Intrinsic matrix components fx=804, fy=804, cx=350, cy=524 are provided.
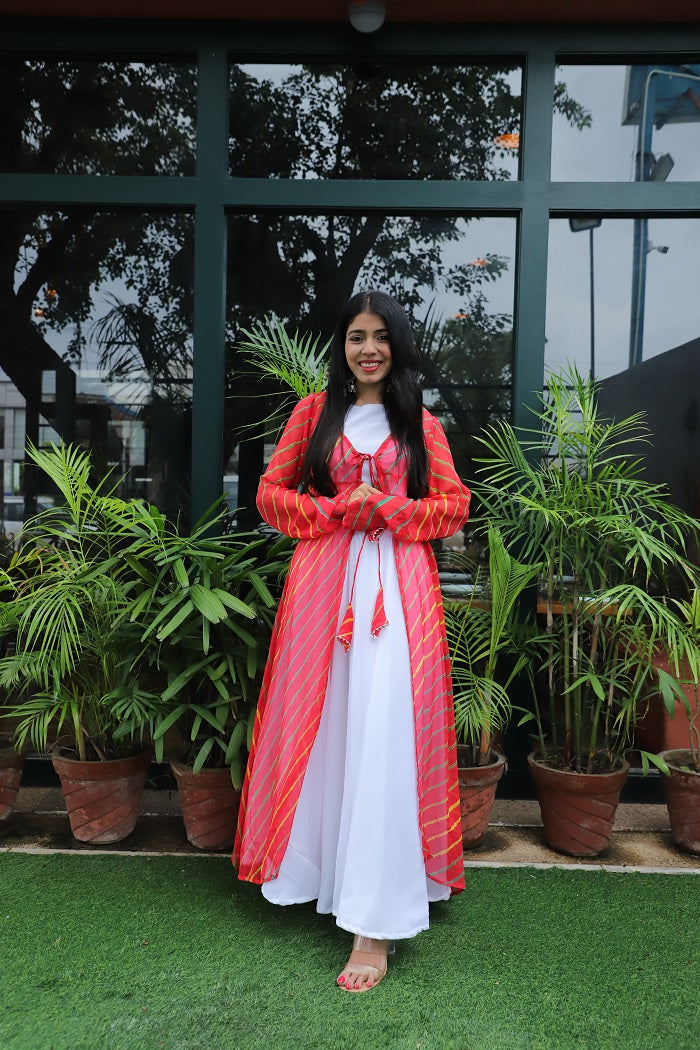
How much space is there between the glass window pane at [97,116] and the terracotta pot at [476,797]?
95.1 inches

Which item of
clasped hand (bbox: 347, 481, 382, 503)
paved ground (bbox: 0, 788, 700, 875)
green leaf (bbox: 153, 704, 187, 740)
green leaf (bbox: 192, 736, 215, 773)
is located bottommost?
paved ground (bbox: 0, 788, 700, 875)

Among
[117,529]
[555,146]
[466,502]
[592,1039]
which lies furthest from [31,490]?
[592,1039]

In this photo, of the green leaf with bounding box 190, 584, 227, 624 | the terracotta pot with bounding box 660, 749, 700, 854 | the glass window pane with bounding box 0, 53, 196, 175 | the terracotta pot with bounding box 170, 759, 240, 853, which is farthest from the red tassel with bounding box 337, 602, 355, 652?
the glass window pane with bounding box 0, 53, 196, 175

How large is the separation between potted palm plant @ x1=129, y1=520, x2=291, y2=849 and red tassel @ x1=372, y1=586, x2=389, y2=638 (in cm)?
51

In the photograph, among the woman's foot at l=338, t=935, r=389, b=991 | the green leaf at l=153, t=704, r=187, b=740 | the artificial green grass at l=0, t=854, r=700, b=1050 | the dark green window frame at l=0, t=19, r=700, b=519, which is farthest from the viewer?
the dark green window frame at l=0, t=19, r=700, b=519

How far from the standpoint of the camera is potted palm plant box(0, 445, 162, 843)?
242cm

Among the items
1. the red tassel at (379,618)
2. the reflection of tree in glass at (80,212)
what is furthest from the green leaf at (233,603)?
the reflection of tree in glass at (80,212)

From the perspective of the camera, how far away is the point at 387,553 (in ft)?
6.67

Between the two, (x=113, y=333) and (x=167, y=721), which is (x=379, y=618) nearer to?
(x=167, y=721)

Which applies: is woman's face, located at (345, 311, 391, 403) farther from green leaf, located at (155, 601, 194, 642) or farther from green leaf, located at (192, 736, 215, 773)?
green leaf, located at (192, 736, 215, 773)

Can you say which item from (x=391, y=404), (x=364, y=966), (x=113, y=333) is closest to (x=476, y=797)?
(x=364, y=966)

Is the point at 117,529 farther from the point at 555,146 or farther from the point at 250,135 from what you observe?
the point at 555,146

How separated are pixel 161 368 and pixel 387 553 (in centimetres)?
150

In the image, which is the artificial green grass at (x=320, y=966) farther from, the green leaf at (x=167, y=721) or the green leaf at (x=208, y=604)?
the green leaf at (x=208, y=604)
